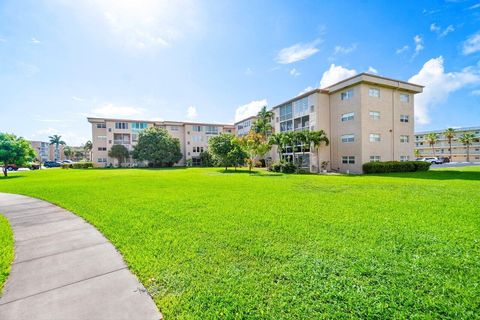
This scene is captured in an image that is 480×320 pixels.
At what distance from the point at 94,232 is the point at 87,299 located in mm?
3247

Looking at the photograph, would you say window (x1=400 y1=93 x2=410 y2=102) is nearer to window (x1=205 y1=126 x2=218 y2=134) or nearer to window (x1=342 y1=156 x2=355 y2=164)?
Result: window (x1=342 y1=156 x2=355 y2=164)

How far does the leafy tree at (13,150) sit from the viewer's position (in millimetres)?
25453

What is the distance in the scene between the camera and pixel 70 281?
3.50 m

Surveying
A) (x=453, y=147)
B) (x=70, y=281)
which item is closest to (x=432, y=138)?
(x=453, y=147)

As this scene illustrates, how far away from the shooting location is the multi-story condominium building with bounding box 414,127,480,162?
6731cm

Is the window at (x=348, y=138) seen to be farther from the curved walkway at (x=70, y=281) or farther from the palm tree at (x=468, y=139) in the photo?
the palm tree at (x=468, y=139)

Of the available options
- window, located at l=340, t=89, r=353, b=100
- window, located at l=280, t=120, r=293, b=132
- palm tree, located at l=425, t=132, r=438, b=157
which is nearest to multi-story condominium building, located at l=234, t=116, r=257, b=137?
window, located at l=280, t=120, r=293, b=132

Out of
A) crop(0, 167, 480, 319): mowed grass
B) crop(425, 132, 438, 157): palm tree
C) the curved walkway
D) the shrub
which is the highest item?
crop(425, 132, 438, 157): palm tree

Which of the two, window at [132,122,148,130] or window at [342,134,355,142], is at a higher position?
window at [132,122,148,130]

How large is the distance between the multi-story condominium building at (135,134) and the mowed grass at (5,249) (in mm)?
44996

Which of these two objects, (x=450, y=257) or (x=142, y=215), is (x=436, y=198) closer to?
(x=450, y=257)

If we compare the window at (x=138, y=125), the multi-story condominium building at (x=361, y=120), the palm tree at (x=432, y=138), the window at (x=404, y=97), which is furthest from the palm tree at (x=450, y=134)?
the window at (x=138, y=125)

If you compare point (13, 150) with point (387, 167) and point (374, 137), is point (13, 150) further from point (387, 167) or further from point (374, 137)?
point (387, 167)

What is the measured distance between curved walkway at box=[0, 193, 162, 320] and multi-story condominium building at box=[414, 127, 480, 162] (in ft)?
312
